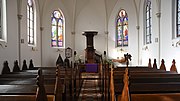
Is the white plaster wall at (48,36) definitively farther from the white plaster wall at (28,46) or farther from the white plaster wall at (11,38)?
the white plaster wall at (11,38)

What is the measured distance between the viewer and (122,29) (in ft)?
50.1

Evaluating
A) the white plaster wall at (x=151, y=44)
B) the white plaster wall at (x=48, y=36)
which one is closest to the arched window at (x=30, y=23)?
the white plaster wall at (x=48, y=36)

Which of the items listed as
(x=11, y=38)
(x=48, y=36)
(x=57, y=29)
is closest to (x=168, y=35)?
(x=11, y=38)

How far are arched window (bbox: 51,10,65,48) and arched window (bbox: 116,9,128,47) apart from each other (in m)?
4.12

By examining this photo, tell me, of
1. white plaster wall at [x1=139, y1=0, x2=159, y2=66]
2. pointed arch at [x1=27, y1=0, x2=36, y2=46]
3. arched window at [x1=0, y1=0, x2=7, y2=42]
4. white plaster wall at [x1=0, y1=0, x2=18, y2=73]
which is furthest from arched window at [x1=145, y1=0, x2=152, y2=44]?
arched window at [x1=0, y1=0, x2=7, y2=42]

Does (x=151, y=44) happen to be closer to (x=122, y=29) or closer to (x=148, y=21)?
(x=148, y=21)

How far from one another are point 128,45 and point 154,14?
4.04 m

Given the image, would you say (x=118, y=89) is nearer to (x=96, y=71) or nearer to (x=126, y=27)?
(x=96, y=71)

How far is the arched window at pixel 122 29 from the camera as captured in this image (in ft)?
49.4

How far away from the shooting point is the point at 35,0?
1260 centimetres

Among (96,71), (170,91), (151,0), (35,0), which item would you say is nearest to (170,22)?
(151,0)

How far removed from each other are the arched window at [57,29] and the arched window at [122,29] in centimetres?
412

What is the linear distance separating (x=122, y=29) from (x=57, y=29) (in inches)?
189

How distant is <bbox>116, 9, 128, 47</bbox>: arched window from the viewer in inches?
592
